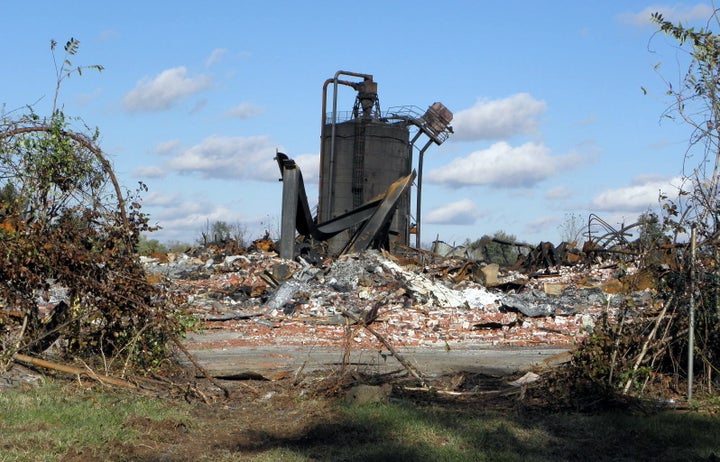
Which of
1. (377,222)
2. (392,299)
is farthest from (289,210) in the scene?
(392,299)

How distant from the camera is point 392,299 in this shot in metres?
17.5

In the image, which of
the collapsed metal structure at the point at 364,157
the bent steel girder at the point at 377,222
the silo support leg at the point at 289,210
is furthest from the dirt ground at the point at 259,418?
the collapsed metal structure at the point at 364,157

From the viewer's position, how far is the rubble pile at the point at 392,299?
46.8ft

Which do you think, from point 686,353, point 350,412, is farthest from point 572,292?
point 350,412

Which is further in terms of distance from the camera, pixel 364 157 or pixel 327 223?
pixel 364 157

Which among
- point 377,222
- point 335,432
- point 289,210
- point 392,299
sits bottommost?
point 335,432

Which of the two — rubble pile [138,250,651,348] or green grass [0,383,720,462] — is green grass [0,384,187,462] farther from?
rubble pile [138,250,651,348]

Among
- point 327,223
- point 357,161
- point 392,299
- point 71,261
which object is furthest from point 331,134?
point 71,261

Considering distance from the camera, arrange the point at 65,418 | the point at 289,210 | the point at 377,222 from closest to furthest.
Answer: the point at 65,418 < the point at 289,210 < the point at 377,222

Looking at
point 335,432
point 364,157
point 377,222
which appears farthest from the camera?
point 364,157

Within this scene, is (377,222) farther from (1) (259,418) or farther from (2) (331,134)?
(1) (259,418)

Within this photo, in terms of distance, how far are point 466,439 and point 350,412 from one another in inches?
48.2

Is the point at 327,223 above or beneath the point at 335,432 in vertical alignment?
above

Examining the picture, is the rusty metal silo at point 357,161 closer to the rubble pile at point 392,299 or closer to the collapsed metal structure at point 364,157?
the collapsed metal structure at point 364,157
